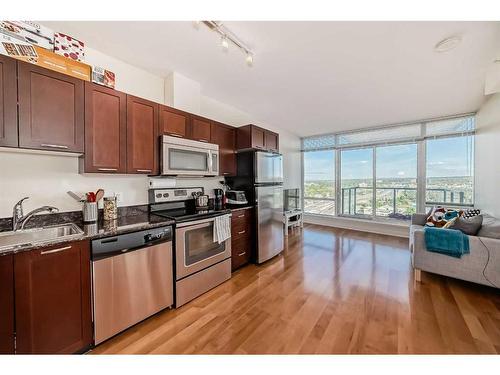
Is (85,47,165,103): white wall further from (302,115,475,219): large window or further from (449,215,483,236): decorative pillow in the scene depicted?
(302,115,475,219): large window

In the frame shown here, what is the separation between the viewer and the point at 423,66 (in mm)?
2260

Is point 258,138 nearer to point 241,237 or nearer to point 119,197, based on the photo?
point 241,237

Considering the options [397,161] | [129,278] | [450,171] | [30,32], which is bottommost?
[129,278]

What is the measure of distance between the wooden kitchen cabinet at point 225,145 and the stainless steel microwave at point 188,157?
0.20m

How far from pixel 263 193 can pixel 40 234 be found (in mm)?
2396

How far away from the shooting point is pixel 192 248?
2146 millimetres

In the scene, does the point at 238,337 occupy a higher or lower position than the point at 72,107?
lower

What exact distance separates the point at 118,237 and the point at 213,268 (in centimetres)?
115

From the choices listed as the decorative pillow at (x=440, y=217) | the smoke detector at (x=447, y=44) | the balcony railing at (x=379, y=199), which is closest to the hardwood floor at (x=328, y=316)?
the decorative pillow at (x=440, y=217)

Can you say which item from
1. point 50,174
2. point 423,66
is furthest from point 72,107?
point 423,66

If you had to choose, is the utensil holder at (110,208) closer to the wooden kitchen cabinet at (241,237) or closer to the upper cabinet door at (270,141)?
the wooden kitchen cabinet at (241,237)

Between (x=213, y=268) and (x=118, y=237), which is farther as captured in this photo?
(x=213, y=268)

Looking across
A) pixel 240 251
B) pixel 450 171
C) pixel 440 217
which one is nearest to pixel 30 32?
pixel 240 251
